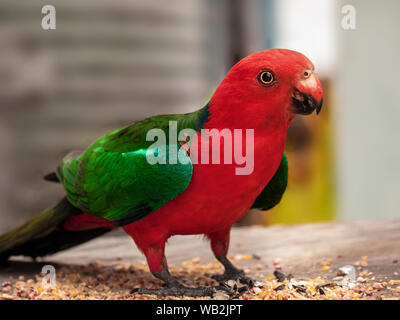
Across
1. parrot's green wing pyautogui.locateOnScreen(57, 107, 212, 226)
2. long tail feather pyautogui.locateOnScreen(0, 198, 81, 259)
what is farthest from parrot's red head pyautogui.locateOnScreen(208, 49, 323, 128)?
long tail feather pyautogui.locateOnScreen(0, 198, 81, 259)

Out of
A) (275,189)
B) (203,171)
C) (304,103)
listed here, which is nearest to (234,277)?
(275,189)

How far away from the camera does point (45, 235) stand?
190cm

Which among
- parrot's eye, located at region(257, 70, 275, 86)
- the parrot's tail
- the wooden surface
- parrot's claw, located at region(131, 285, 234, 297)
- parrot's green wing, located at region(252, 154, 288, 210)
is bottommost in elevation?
the wooden surface

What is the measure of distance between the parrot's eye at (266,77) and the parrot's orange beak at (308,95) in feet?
0.24

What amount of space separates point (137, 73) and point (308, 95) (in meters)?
1.99

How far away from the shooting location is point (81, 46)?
3.10 meters

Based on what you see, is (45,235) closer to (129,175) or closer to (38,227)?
(38,227)

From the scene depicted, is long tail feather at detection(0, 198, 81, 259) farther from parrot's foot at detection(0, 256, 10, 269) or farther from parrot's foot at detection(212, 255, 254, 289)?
parrot's foot at detection(212, 255, 254, 289)

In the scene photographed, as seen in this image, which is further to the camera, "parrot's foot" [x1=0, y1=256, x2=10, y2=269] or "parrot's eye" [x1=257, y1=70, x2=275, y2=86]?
"parrot's foot" [x1=0, y1=256, x2=10, y2=269]

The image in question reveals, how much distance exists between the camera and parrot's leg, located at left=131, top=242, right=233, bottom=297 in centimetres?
161

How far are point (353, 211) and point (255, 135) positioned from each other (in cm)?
270

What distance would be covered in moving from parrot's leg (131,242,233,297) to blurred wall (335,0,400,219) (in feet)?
6.25

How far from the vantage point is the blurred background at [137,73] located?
118 inches

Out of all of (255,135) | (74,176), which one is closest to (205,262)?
(74,176)
